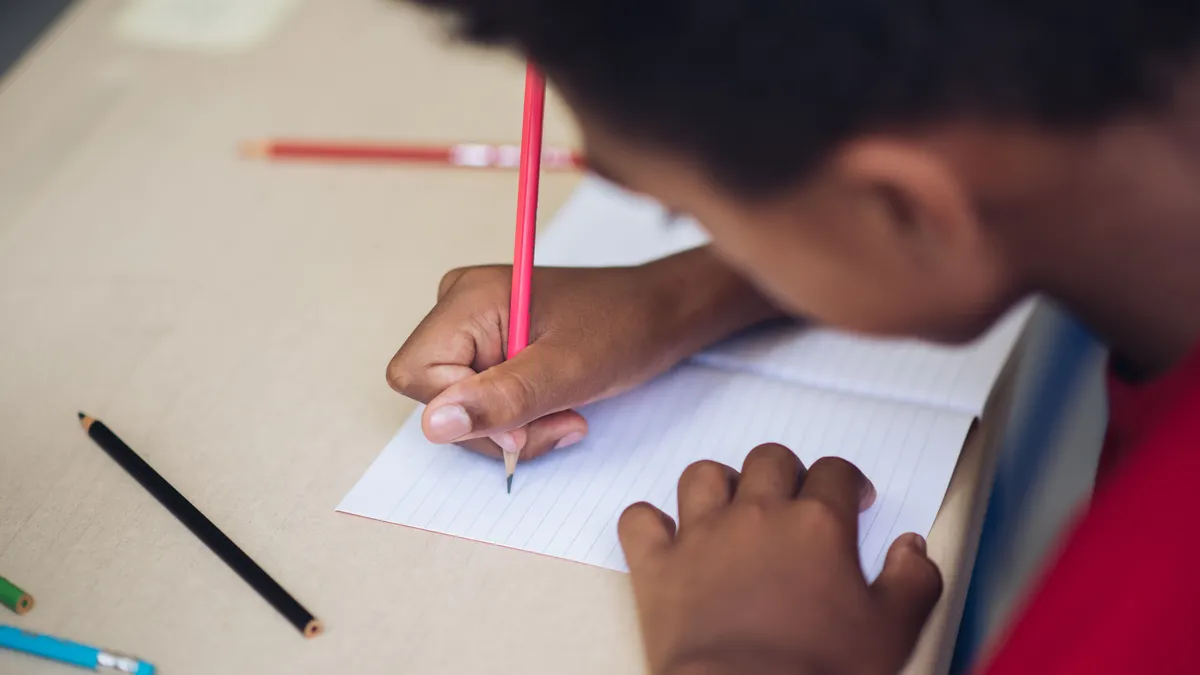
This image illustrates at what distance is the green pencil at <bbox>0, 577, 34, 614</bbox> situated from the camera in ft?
1.94

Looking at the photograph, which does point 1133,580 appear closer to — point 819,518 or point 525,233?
point 819,518

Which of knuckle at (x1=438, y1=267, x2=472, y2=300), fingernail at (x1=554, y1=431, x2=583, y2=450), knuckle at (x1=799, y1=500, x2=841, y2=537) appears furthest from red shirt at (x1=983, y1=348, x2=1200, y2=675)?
knuckle at (x1=438, y1=267, x2=472, y2=300)

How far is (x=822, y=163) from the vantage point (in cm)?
43

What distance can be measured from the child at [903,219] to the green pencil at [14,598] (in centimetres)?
24

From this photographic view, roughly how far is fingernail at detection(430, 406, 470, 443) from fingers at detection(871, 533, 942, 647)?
0.73 ft

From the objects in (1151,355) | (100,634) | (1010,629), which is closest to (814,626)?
(1010,629)

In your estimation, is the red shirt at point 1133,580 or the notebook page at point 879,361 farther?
the notebook page at point 879,361

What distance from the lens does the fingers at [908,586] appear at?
54cm

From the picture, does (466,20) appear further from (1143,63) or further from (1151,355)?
(1151,355)

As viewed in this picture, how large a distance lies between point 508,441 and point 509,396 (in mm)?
25

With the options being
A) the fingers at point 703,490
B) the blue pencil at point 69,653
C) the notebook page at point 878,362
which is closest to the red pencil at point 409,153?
the notebook page at point 878,362

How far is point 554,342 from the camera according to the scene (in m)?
0.68

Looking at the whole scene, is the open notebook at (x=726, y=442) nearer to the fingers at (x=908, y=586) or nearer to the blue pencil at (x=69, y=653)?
the fingers at (x=908, y=586)

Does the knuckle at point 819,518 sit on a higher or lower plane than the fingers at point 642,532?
higher
